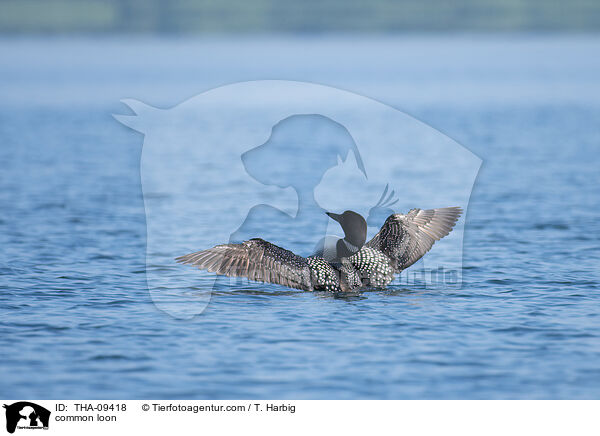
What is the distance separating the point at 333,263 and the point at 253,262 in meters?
1.05

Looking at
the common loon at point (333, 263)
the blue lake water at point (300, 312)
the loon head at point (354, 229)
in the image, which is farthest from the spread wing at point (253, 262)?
the loon head at point (354, 229)

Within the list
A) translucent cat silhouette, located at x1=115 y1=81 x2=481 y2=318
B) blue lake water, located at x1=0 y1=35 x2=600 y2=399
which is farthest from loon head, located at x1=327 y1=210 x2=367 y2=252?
translucent cat silhouette, located at x1=115 y1=81 x2=481 y2=318

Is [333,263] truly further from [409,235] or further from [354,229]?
[409,235]

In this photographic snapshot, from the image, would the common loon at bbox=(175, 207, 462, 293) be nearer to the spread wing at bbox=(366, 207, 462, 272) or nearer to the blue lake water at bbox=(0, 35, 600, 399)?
the spread wing at bbox=(366, 207, 462, 272)

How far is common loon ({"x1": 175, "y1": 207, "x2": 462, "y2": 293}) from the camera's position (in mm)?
11648

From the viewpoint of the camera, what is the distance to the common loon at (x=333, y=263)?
11.6 metres

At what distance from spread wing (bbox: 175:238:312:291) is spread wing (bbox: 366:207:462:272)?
3.83ft

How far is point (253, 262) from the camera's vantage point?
1166 cm

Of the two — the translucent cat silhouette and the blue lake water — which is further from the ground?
the translucent cat silhouette

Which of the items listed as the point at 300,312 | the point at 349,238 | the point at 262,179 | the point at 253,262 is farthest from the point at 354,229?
the point at 262,179

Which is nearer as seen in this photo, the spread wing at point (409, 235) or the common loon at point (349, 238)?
the common loon at point (349, 238)

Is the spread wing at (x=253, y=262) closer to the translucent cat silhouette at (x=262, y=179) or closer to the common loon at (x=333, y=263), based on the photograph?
the common loon at (x=333, y=263)

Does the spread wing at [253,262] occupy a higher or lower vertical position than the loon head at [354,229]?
lower

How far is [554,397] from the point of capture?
343 inches
